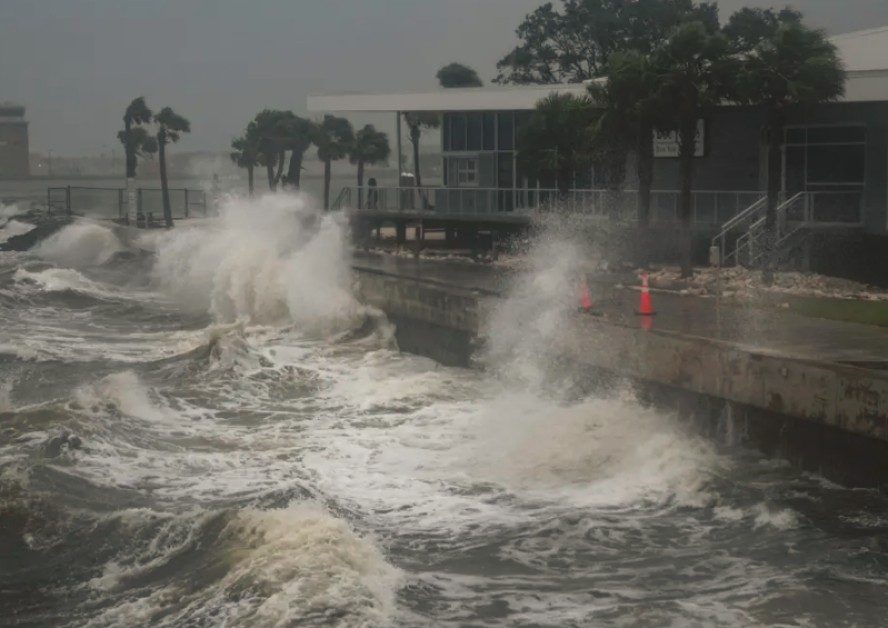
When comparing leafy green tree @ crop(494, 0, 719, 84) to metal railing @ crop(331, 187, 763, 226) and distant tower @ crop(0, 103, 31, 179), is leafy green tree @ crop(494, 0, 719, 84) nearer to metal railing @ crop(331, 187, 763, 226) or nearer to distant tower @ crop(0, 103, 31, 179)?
metal railing @ crop(331, 187, 763, 226)

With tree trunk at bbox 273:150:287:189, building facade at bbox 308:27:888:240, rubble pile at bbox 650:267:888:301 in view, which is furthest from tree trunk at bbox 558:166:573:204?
tree trunk at bbox 273:150:287:189

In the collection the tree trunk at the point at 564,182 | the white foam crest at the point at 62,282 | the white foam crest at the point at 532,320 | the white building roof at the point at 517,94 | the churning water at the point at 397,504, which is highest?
the white building roof at the point at 517,94

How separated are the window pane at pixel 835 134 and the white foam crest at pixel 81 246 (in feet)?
105

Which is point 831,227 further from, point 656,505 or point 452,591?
point 452,591

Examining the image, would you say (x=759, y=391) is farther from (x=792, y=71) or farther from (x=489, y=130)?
(x=489, y=130)

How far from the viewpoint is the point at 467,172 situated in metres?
35.6

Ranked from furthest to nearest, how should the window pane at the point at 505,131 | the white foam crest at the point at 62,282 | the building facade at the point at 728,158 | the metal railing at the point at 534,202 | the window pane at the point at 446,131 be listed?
the window pane at the point at 446,131, the white foam crest at the point at 62,282, the window pane at the point at 505,131, the metal railing at the point at 534,202, the building facade at the point at 728,158

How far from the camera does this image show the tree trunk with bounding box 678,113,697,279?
879 inches

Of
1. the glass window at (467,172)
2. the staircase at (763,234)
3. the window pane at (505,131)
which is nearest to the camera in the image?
the staircase at (763,234)

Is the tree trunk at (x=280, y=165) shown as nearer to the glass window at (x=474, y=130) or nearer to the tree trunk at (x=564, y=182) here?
the glass window at (x=474, y=130)

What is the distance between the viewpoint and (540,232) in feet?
93.6

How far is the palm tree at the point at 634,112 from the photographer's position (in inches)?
887

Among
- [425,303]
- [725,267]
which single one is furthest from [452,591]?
[725,267]

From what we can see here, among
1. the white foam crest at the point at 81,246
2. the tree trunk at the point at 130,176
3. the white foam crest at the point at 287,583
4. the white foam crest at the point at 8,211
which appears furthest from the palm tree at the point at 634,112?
the white foam crest at the point at 8,211
